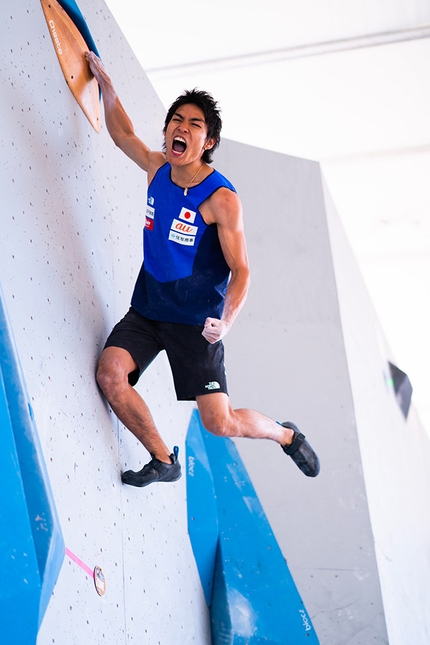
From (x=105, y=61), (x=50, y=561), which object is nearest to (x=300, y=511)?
(x=105, y=61)

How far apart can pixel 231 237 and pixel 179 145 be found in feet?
1.17

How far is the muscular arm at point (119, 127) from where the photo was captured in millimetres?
2629

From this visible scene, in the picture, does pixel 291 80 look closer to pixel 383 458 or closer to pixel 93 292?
pixel 383 458

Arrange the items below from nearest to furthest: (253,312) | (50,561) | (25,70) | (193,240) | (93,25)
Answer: (50,561) < (25,70) < (193,240) < (93,25) < (253,312)

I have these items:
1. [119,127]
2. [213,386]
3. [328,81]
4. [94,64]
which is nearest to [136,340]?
[213,386]

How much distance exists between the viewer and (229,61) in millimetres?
5785

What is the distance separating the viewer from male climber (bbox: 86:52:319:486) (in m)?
2.39

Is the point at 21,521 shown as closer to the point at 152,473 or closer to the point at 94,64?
the point at 152,473

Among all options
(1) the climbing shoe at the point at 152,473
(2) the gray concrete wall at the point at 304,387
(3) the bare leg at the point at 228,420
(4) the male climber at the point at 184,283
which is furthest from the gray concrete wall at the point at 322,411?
(1) the climbing shoe at the point at 152,473

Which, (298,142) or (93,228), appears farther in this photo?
(298,142)

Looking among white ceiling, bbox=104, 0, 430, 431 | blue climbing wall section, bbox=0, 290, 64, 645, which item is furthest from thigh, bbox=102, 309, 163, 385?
white ceiling, bbox=104, 0, 430, 431

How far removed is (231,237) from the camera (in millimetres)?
2406

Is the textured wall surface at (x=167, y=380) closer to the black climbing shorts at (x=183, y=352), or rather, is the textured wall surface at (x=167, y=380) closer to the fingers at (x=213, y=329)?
the black climbing shorts at (x=183, y=352)

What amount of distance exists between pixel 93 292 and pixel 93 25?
1.10 metres
